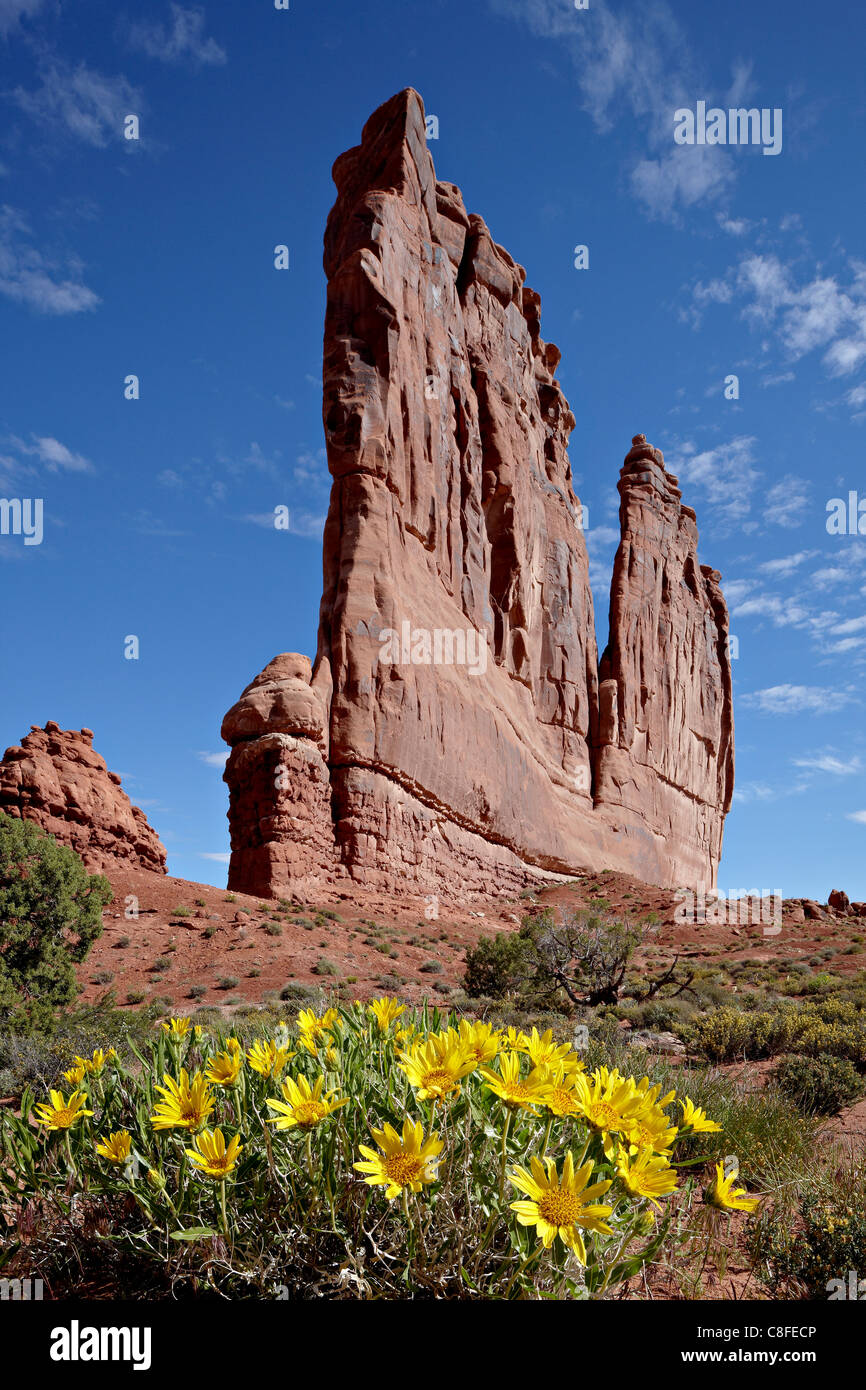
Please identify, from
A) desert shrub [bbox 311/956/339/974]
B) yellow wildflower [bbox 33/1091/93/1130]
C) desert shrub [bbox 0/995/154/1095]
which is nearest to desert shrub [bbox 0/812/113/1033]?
desert shrub [bbox 0/995/154/1095]

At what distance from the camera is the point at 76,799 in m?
21.3

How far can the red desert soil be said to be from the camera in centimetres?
1552

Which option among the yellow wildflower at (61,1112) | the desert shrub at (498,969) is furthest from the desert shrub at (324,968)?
the yellow wildflower at (61,1112)

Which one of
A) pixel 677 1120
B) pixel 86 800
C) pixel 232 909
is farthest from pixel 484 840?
pixel 677 1120

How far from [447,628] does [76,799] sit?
15652 mm

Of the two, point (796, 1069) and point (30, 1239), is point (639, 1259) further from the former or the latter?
point (796, 1069)

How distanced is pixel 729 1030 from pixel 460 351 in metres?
34.8

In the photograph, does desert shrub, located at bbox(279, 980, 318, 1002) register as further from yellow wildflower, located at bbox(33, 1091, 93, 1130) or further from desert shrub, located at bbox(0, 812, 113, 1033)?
yellow wildflower, located at bbox(33, 1091, 93, 1130)

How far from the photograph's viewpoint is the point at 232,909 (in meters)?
19.7

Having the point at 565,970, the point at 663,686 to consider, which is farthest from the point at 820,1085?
the point at 663,686

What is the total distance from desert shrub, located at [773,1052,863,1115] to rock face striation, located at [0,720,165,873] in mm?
18117

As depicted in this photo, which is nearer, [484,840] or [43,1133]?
[43,1133]

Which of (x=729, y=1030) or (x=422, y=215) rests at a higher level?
(x=422, y=215)

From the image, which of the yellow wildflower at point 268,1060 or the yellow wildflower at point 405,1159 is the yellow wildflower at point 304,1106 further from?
the yellow wildflower at point 268,1060
